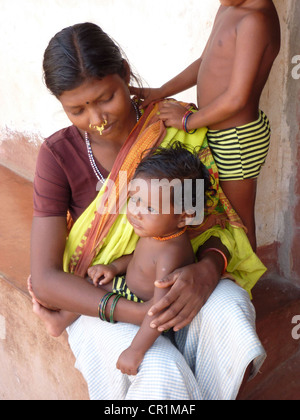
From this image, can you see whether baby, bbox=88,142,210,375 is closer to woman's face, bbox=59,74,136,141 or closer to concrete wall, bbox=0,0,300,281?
woman's face, bbox=59,74,136,141

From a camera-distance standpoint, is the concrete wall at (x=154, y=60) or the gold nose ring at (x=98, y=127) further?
the concrete wall at (x=154, y=60)

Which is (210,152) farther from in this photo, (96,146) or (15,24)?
(15,24)

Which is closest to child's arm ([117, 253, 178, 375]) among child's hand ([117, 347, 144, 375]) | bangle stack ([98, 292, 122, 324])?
child's hand ([117, 347, 144, 375])

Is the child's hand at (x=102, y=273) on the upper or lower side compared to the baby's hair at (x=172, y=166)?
lower

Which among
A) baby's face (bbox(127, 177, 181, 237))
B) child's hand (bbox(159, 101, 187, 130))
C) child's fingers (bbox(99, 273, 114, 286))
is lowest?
child's fingers (bbox(99, 273, 114, 286))

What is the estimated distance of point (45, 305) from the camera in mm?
1881

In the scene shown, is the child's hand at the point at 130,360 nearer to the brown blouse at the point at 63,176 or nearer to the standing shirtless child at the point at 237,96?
the brown blouse at the point at 63,176

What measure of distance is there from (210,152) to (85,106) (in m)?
0.46

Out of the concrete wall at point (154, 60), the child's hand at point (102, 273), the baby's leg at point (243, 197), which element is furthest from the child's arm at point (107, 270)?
the concrete wall at point (154, 60)

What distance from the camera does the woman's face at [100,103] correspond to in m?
1.64

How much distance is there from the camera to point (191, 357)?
1.64 meters

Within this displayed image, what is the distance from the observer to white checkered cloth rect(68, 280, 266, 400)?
1.46m
